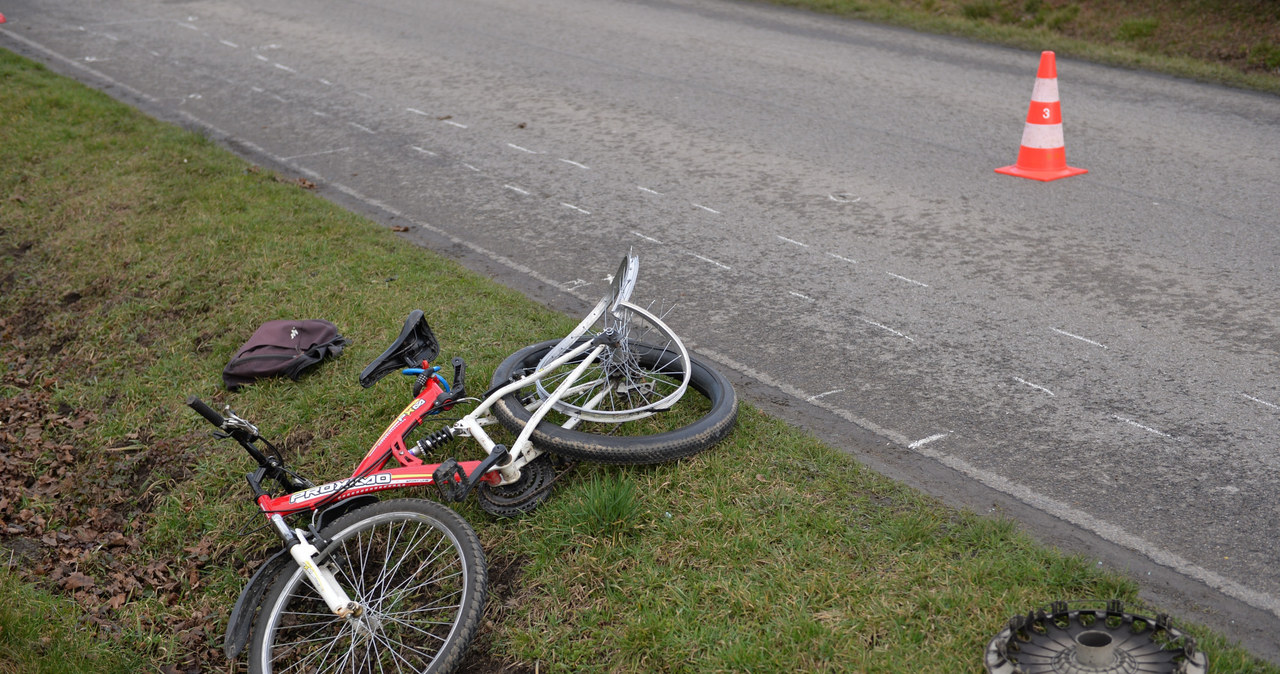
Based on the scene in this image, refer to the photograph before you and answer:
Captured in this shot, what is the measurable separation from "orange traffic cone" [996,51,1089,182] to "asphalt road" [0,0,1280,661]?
0.66 ft

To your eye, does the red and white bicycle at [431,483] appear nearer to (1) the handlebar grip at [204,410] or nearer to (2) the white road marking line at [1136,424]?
(1) the handlebar grip at [204,410]

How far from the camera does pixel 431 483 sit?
157 inches

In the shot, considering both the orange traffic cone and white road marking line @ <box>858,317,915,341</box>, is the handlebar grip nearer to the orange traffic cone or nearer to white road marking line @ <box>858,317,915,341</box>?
white road marking line @ <box>858,317,915,341</box>

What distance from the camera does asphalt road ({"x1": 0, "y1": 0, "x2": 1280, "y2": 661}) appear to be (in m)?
4.21

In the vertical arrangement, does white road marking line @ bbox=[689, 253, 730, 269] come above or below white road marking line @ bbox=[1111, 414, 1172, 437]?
below

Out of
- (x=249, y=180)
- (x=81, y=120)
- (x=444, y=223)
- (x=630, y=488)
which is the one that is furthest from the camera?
(x=81, y=120)

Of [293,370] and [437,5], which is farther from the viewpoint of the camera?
[437,5]

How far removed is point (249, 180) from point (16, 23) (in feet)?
32.8

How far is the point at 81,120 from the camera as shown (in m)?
9.84

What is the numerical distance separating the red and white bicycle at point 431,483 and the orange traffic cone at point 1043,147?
4322 millimetres

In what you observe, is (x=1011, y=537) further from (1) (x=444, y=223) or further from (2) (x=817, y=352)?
(1) (x=444, y=223)

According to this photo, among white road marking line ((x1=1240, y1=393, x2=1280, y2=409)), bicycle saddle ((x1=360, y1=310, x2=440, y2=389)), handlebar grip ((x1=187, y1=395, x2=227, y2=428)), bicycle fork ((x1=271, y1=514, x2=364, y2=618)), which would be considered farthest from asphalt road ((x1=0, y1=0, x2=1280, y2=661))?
handlebar grip ((x1=187, y1=395, x2=227, y2=428))

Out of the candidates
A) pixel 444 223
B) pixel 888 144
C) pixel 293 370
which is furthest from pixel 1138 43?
pixel 293 370

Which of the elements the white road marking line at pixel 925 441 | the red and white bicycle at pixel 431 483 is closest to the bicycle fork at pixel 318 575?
the red and white bicycle at pixel 431 483
